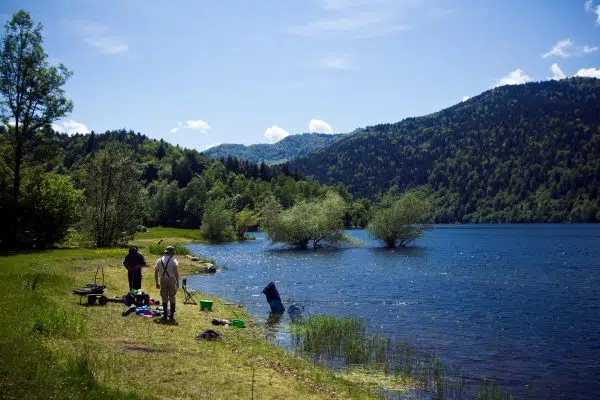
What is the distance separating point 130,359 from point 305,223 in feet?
251

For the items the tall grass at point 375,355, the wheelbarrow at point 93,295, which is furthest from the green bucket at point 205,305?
the wheelbarrow at point 93,295

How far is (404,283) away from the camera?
48.0m

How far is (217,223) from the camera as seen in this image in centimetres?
12138

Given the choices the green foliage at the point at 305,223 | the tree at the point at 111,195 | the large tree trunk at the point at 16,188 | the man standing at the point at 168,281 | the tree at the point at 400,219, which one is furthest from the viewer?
the tree at the point at 400,219

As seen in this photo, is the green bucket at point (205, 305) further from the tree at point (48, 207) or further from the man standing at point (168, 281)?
the tree at point (48, 207)

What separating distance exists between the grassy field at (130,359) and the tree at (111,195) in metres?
37.9

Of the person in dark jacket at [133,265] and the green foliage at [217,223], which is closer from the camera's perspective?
the person in dark jacket at [133,265]

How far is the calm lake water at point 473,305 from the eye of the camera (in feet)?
69.0

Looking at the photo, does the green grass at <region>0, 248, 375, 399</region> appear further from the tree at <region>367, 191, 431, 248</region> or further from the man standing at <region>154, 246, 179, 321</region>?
the tree at <region>367, 191, 431, 248</region>

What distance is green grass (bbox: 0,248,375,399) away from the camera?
462 inches

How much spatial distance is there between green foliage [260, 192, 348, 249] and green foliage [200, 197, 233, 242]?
92.3 feet

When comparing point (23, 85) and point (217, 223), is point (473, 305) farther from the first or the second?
point (217, 223)

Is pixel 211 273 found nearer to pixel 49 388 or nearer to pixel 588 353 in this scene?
pixel 588 353

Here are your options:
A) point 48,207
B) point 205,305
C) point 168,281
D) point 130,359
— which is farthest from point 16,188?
point 130,359
